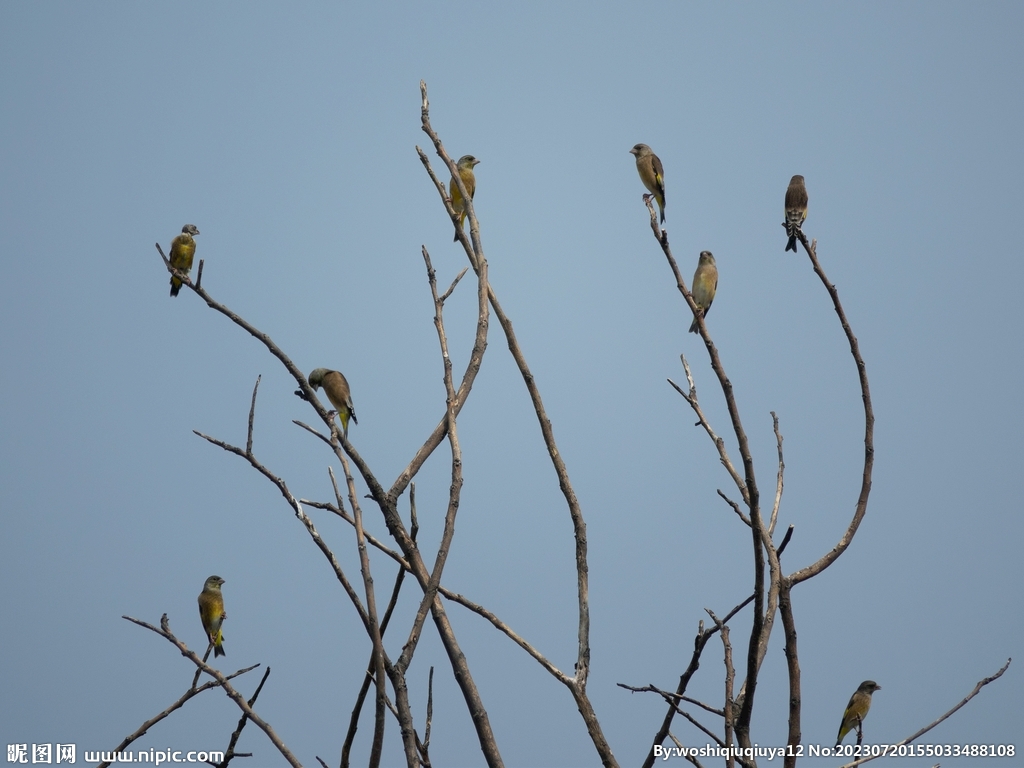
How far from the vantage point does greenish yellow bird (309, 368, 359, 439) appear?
7.48 metres

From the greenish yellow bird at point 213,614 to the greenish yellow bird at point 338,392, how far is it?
103 inches

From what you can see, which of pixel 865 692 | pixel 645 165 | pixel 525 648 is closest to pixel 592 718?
pixel 525 648

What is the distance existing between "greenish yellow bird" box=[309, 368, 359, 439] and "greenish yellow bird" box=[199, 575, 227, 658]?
8.56 ft

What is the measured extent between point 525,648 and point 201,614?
6.61 meters

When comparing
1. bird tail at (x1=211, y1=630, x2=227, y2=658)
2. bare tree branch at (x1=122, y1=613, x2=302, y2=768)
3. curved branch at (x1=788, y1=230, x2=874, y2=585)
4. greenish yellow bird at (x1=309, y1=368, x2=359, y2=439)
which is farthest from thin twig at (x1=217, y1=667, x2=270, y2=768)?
bird tail at (x1=211, y1=630, x2=227, y2=658)

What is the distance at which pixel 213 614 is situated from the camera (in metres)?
8.91

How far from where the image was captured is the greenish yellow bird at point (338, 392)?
7.48 meters

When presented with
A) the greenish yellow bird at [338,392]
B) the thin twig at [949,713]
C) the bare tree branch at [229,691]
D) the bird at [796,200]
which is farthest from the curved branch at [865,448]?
the bird at [796,200]

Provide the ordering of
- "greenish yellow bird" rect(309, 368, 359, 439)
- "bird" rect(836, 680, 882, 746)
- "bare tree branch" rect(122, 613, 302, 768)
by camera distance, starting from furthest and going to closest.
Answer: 1. "bird" rect(836, 680, 882, 746)
2. "greenish yellow bird" rect(309, 368, 359, 439)
3. "bare tree branch" rect(122, 613, 302, 768)

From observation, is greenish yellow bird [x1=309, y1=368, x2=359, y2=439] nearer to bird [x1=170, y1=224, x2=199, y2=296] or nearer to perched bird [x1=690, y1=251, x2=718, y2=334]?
bird [x1=170, y1=224, x2=199, y2=296]

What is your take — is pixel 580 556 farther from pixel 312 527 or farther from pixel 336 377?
pixel 336 377

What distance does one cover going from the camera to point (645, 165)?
401 inches

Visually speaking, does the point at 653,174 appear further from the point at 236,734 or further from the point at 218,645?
the point at 236,734

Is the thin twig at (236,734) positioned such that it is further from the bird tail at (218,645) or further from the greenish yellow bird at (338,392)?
the bird tail at (218,645)
